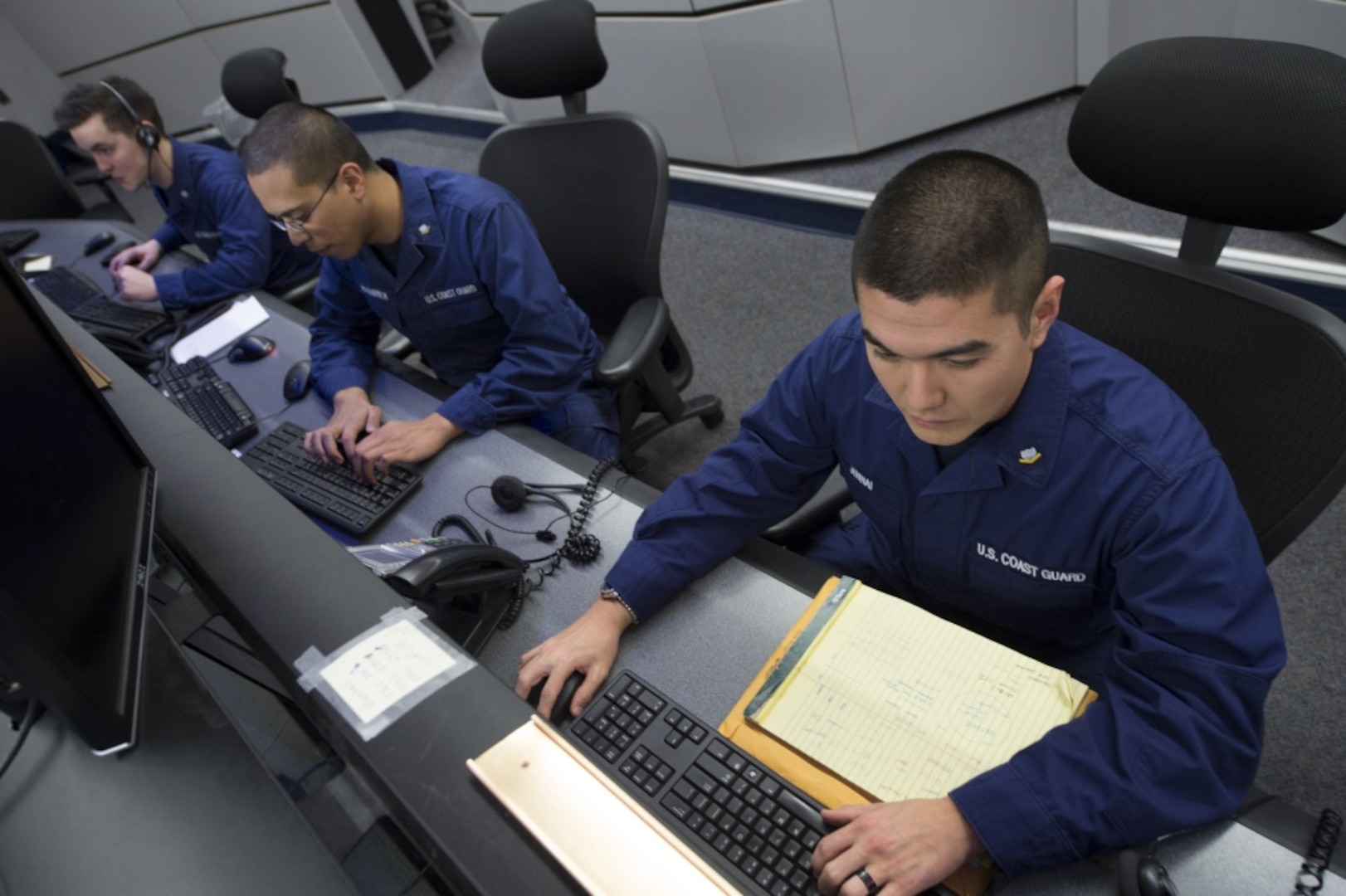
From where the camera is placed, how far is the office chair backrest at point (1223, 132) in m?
0.80

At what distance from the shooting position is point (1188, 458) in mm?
785

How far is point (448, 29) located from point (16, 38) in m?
2.43

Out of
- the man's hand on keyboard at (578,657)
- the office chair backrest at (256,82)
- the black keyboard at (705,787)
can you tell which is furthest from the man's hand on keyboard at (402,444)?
the office chair backrest at (256,82)

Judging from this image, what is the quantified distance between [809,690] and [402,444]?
83cm

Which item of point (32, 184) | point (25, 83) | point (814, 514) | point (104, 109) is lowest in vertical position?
point (814, 514)

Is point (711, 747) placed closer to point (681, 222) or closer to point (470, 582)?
point (470, 582)

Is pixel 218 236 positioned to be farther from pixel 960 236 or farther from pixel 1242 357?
pixel 1242 357

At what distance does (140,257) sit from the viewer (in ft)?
7.52

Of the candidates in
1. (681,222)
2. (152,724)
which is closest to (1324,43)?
(681,222)

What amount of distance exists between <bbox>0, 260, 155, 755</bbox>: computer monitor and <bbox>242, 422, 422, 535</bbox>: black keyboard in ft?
1.40

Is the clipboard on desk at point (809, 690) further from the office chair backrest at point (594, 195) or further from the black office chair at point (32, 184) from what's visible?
the black office chair at point (32, 184)

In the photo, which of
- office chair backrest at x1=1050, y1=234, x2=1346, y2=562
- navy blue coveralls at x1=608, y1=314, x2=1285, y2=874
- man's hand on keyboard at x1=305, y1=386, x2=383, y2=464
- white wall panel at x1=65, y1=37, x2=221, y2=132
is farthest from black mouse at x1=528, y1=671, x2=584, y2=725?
white wall panel at x1=65, y1=37, x2=221, y2=132

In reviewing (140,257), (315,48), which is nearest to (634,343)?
(140,257)

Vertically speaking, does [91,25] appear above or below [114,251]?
above
